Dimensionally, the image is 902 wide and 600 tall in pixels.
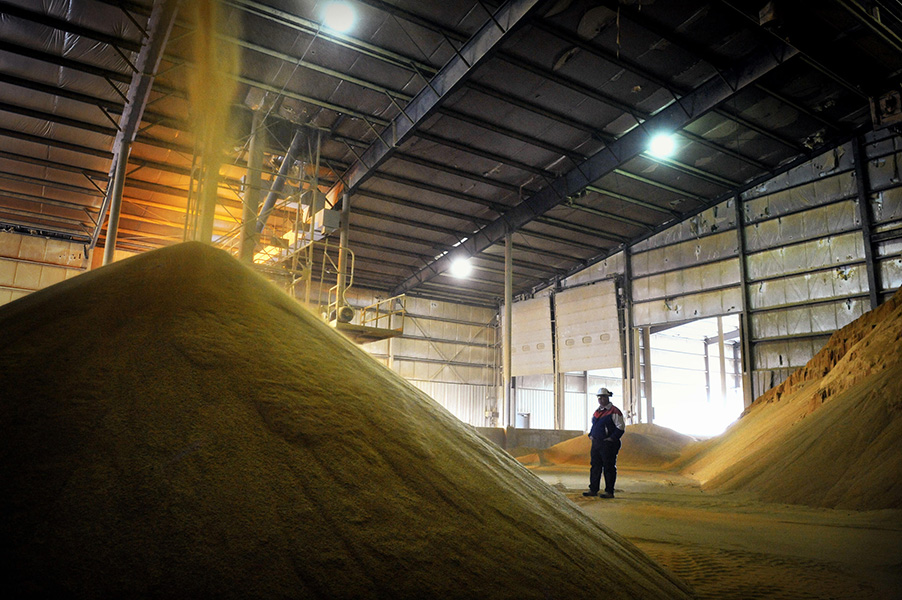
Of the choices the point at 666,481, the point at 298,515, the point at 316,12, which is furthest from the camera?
the point at 666,481

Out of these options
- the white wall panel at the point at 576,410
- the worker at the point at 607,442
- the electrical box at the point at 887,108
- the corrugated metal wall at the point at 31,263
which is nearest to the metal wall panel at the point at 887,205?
the electrical box at the point at 887,108

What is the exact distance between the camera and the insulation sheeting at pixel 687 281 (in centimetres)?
1736

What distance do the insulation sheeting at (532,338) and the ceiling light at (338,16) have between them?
1407 cm

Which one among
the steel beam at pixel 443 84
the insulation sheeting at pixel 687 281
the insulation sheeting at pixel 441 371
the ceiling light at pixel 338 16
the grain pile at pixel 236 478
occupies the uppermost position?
the ceiling light at pixel 338 16

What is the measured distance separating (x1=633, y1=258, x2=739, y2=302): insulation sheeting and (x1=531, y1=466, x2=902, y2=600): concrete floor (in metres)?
11.3

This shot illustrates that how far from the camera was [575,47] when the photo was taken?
10969 millimetres

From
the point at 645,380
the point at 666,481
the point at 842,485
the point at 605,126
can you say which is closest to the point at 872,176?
the point at 605,126

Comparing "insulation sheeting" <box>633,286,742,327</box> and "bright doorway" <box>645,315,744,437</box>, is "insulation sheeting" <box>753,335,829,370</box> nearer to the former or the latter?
"insulation sheeting" <box>633,286,742,327</box>

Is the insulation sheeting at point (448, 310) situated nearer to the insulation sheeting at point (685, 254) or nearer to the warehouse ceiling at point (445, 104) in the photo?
the warehouse ceiling at point (445, 104)

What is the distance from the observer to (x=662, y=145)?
1388 cm

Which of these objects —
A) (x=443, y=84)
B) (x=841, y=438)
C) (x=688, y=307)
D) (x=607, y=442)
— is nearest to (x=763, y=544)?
(x=841, y=438)

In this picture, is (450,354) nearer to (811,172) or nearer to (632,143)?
(632,143)

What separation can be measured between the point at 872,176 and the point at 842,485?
11.6 meters

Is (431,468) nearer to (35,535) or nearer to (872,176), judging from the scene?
(35,535)
